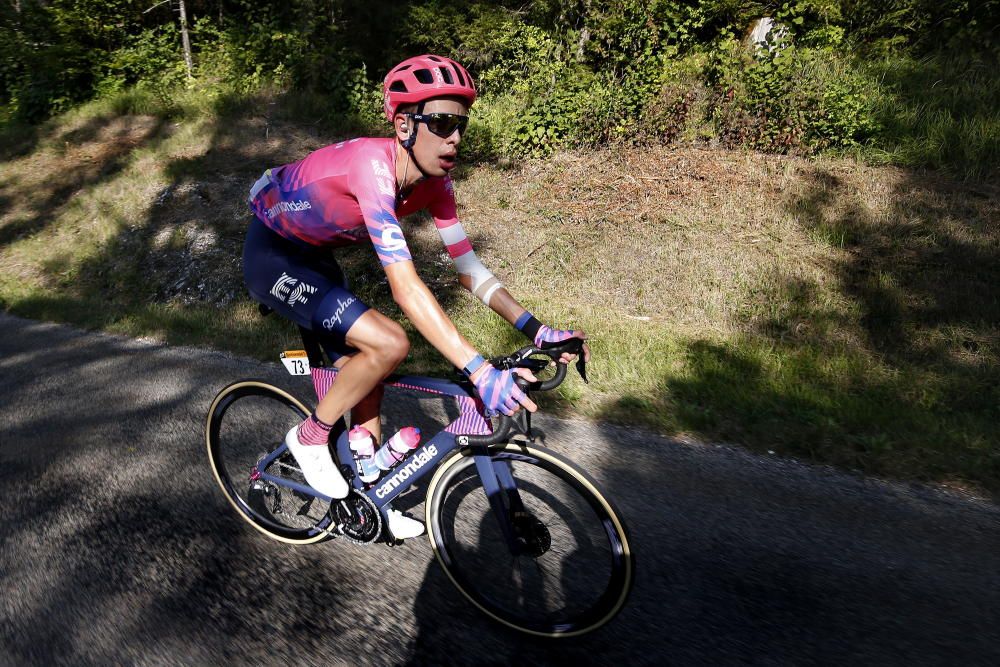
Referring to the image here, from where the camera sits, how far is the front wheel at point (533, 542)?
2.37 m

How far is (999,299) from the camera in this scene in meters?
5.46

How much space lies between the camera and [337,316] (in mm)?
2625

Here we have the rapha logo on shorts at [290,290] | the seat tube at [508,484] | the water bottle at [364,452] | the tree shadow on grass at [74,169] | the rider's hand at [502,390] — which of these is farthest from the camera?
the tree shadow on grass at [74,169]

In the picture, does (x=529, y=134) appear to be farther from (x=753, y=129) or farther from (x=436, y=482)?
(x=436, y=482)

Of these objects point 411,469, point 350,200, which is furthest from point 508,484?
point 350,200

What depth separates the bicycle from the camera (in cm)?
237

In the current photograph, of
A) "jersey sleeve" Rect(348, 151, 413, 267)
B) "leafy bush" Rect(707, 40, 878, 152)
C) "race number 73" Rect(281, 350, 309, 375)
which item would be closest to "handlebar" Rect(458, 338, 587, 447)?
"jersey sleeve" Rect(348, 151, 413, 267)

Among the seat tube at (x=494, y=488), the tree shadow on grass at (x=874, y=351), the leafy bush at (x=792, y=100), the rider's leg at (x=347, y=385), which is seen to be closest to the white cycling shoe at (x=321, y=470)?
the rider's leg at (x=347, y=385)

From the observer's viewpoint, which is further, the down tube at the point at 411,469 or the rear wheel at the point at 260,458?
the rear wheel at the point at 260,458

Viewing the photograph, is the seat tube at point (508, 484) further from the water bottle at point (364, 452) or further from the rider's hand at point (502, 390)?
the water bottle at point (364, 452)

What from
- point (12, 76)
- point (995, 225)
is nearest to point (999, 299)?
point (995, 225)

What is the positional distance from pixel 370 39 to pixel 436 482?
1170 centimetres

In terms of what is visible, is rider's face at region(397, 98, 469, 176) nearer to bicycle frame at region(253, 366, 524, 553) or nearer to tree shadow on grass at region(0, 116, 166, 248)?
bicycle frame at region(253, 366, 524, 553)

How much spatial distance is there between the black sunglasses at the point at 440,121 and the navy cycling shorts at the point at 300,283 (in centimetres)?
81
